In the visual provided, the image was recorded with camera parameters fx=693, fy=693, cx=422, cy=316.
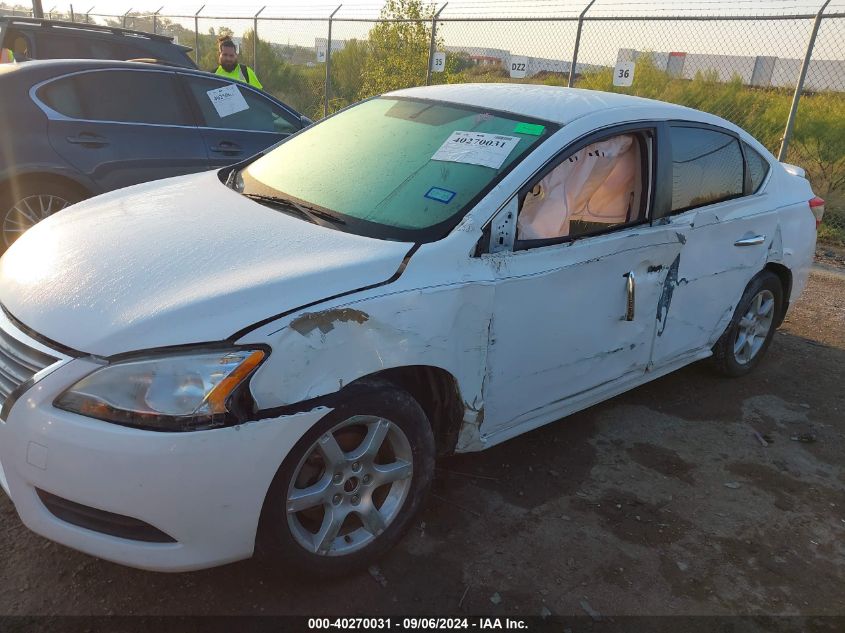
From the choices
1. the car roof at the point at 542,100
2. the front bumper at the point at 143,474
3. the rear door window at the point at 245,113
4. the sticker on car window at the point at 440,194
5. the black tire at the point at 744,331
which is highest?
the car roof at the point at 542,100

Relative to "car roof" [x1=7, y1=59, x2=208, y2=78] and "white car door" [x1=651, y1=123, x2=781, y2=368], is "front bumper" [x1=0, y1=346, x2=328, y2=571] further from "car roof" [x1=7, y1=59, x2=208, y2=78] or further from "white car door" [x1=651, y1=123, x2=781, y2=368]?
"car roof" [x1=7, y1=59, x2=208, y2=78]

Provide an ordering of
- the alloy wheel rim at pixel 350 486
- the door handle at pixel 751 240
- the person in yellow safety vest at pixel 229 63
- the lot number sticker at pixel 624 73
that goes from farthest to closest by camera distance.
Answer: the person in yellow safety vest at pixel 229 63, the lot number sticker at pixel 624 73, the door handle at pixel 751 240, the alloy wheel rim at pixel 350 486

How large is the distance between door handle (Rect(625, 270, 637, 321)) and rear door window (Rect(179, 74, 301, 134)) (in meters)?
4.05

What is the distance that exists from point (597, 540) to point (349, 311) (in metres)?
1.47

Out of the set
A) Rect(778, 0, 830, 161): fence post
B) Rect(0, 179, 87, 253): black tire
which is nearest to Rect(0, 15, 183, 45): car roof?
Rect(0, 179, 87, 253): black tire

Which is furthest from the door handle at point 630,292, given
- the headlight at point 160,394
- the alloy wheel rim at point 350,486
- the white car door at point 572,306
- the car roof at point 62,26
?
the car roof at point 62,26

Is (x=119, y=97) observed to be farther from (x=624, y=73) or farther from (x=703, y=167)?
(x=624, y=73)

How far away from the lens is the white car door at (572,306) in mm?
2717

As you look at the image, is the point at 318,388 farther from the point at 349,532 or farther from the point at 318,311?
the point at 349,532

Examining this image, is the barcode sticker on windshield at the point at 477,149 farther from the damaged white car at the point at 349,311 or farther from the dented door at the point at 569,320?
the dented door at the point at 569,320

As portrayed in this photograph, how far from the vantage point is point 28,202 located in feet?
16.2

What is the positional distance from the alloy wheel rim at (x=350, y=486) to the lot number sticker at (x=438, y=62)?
9174mm

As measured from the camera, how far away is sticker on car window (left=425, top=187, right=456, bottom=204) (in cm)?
275

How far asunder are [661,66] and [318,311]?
1199cm
